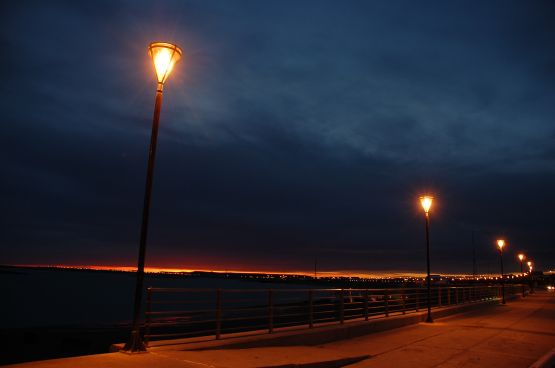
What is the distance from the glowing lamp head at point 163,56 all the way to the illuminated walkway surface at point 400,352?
511 cm

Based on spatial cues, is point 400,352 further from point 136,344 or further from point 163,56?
point 163,56

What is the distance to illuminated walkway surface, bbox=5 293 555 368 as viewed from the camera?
25.3 feet

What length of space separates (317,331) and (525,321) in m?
11.2

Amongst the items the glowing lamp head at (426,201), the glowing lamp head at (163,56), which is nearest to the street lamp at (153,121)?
the glowing lamp head at (163,56)

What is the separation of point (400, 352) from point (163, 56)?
327 inches

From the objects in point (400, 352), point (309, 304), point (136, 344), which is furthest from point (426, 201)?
point (136, 344)

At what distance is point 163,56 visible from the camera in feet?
28.9

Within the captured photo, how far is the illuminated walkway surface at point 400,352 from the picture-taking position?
303 inches

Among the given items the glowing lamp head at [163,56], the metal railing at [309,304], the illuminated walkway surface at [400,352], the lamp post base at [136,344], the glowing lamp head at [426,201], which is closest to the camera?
the illuminated walkway surface at [400,352]

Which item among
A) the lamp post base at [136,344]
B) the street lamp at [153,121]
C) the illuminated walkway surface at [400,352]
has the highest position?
the street lamp at [153,121]

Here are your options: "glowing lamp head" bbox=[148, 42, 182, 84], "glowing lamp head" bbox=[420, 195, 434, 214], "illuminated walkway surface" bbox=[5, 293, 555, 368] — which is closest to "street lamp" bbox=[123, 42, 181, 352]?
"glowing lamp head" bbox=[148, 42, 182, 84]

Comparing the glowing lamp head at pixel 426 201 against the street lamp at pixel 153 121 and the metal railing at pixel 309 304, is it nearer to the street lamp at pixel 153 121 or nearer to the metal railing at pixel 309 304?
the metal railing at pixel 309 304

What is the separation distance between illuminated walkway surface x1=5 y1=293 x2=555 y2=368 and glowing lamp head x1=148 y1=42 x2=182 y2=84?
5106 millimetres

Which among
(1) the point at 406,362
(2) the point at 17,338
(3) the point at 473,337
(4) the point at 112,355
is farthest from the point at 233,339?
(2) the point at 17,338
